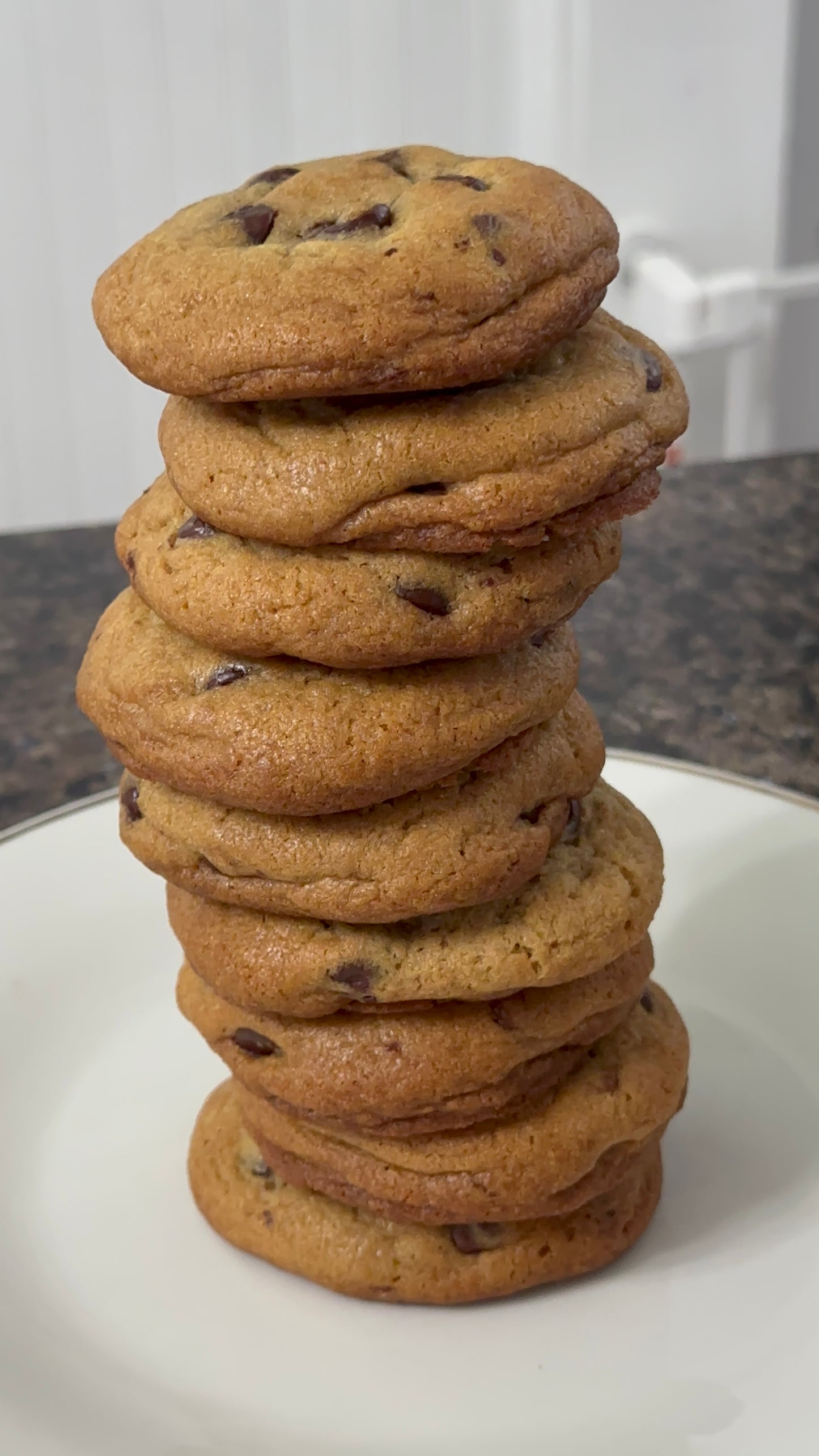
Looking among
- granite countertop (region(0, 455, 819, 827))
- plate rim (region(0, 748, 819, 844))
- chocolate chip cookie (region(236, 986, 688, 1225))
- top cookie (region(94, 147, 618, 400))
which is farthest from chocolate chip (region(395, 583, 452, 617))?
granite countertop (region(0, 455, 819, 827))

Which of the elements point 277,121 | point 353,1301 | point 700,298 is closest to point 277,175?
point 353,1301

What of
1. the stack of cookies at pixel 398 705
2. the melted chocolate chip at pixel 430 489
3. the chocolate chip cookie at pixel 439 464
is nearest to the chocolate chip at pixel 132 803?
the stack of cookies at pixel 398 705

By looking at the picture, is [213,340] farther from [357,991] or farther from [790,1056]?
[790,1056]

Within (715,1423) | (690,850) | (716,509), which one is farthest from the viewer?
(716,509)

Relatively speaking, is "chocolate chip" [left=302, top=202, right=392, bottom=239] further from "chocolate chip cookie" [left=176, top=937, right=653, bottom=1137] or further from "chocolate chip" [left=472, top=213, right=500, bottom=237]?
"chocolate chip cookie" [left=176, top=937, right=653, bottom=1137]

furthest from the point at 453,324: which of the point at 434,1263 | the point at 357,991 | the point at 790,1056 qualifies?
the point at 790,1056

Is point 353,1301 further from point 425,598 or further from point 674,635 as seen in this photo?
point 674,635
